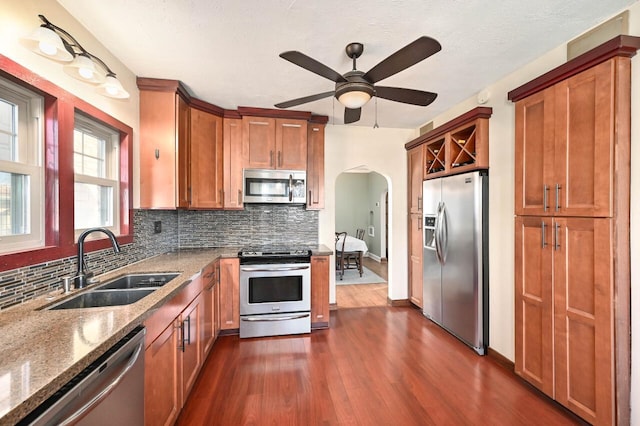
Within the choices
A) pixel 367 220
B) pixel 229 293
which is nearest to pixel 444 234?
pixel 229 293

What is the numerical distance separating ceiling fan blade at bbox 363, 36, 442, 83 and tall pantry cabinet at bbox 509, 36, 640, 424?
44.9 inches

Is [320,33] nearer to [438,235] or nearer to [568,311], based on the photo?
[438,235]

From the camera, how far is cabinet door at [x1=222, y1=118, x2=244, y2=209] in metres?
3.29

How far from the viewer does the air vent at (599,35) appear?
168cm

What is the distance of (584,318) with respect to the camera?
69.9 inches

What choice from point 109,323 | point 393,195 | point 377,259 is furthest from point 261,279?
point 377,259

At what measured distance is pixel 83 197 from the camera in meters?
2.02

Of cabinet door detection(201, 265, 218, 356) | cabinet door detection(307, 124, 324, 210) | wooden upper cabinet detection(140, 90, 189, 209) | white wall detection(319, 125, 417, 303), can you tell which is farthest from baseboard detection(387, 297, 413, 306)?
wooden upper cabinet detection(140, 90, 189, 209)

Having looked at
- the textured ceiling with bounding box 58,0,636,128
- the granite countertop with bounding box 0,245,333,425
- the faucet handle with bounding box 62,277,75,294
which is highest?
the textured ceiling with bounding box 58,0,636,128

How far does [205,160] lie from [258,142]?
63 cm

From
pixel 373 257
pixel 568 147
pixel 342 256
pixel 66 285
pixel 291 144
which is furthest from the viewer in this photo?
pixel 373 257

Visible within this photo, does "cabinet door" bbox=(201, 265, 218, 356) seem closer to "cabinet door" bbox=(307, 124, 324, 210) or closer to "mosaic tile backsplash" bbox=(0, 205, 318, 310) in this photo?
"mosaic tile backsplash" bbox=(0, 205, 318, 310)

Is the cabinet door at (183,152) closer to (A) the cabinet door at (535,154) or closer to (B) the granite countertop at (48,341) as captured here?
(B) the granite countertop at (48,341)

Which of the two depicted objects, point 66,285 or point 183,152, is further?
point 183,152
